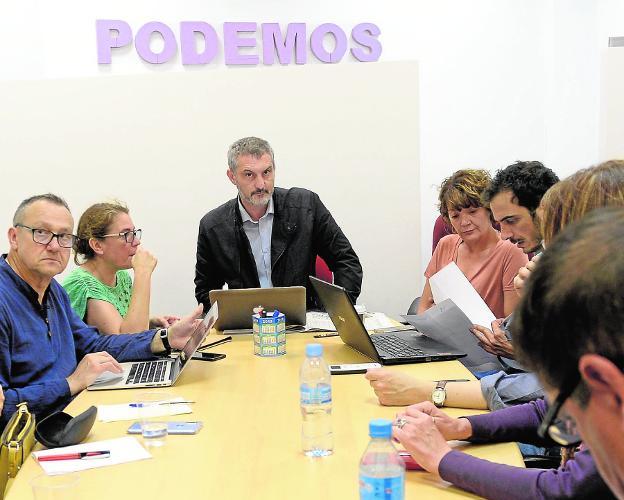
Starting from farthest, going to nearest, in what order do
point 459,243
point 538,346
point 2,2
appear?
point 2,2
point 459,243
point 538,346

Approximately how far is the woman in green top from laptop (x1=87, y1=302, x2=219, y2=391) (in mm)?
516

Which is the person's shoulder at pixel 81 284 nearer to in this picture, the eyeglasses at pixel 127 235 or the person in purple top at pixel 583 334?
the eyeglasses at pixel 127 235

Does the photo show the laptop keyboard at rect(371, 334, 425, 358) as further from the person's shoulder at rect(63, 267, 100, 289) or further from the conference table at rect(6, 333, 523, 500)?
the person's shoulder at rect(63, 267, 100, 289)

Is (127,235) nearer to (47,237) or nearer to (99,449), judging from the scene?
(47,237)

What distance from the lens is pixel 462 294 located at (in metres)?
2.85

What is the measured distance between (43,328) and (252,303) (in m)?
0.83

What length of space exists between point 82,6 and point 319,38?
1.47 metres

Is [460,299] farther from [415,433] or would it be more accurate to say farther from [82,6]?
[82,6]

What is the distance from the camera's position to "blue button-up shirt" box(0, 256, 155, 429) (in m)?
2.21

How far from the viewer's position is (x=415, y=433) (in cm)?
155

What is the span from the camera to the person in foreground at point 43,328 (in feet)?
7.47

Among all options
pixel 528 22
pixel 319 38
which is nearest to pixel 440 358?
pixel 319 38

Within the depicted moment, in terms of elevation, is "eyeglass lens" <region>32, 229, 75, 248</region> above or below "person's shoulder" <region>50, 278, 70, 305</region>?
above

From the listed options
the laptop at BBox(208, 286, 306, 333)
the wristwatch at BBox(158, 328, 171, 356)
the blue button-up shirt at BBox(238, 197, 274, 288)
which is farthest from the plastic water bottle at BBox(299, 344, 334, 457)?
the blue button-up shirt at BBox(238, 197, 274, 288)
